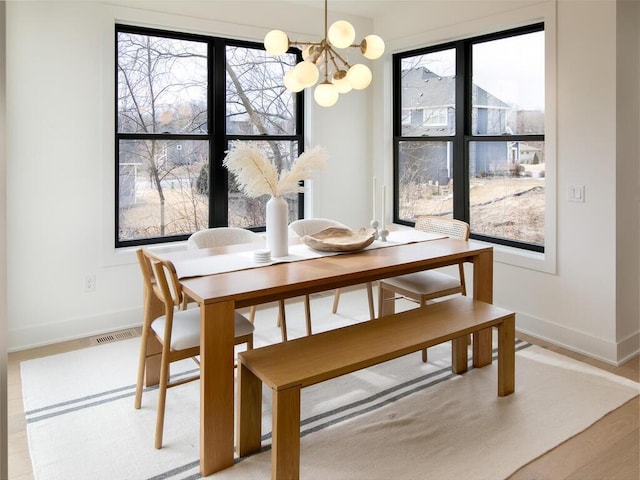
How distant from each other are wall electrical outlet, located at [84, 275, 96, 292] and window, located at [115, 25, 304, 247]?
34 cm

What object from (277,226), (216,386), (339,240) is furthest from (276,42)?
(216,386)

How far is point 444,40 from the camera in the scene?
13.5 ft

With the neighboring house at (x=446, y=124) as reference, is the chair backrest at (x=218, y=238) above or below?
below

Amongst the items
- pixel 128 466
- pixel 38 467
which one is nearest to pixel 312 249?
pixel 128 466

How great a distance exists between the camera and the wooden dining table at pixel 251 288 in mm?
2084

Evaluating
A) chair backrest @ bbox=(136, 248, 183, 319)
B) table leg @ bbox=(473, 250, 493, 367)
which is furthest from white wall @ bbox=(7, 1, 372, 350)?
table leg @ bbox=(473, 250, 493, 367)

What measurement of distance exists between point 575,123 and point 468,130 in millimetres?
1038

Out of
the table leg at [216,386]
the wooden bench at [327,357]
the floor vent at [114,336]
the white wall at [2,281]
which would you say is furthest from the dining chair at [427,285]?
the white wall at [2,281]

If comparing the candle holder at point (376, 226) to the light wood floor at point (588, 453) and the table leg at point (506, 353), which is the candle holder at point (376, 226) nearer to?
the table leg at point (506, 353)

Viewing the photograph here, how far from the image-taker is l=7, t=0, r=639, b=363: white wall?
313 centimetres

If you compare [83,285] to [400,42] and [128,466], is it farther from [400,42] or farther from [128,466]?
[400,42]

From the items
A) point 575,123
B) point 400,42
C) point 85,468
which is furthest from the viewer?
point 400,42

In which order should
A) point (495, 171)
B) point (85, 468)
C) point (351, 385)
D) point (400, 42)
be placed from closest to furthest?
point (85, 468), point (351, 385), point (495, 171), point (400, 42)

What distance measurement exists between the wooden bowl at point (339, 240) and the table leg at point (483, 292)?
65 centimetres
